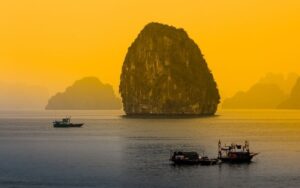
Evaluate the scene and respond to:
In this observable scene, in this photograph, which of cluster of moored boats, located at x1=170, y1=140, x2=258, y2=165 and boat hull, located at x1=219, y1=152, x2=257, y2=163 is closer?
cluster of moored boats, located at x1=170, y1=140, x2=258, y2=165

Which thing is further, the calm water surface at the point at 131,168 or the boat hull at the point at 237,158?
the boat hull at the point at 237,158

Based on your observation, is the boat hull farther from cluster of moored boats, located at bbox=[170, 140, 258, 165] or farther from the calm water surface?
the calm water surface

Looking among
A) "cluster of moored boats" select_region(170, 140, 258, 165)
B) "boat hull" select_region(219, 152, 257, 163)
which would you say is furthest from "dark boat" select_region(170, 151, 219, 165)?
"boat hull" select_region(219, 152, 257, 163)

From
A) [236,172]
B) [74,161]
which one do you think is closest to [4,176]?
[74,161]

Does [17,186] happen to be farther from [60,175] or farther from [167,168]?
[167,168]

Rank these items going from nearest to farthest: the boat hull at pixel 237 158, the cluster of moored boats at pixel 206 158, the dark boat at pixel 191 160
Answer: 1. the dark boat at pixel 191 160
2. the cluster of moored boats at pixel 206 158
3. the boat hull at pixel 237 158

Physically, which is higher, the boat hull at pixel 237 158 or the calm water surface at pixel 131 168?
the boat hull at pixel 237 158

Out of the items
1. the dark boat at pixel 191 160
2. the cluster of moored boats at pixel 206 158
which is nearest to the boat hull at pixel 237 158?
the cluster of moored boats at pixel 206 158

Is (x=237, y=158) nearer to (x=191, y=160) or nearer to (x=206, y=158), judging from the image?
(x=206, y=158)

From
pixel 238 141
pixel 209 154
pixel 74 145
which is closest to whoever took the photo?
pixel 209 154

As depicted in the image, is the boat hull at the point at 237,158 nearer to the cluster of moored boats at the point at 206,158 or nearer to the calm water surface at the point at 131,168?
the cluster of moored boats at the point at 206,158

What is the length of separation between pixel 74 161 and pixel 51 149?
31.7 m

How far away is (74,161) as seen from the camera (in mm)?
120688

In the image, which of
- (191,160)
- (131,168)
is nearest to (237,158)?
(191,160)
